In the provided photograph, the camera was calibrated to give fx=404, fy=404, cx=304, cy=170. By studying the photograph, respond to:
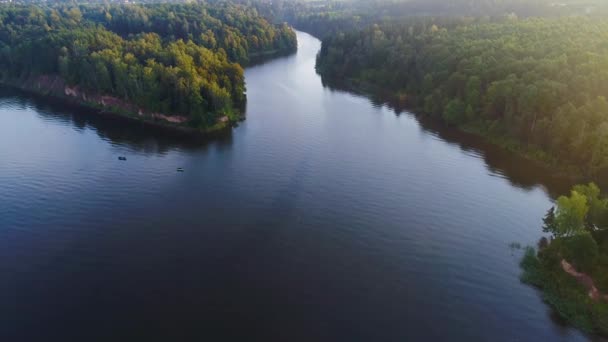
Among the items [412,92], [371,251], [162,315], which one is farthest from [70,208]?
[412,92]

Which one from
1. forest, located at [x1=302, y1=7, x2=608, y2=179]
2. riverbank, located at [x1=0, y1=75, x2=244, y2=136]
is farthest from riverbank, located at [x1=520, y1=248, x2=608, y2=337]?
riverbank, located at [x1=0, y1=75, x2=244, y2=136]

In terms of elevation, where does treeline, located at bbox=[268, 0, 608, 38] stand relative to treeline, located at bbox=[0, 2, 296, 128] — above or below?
above

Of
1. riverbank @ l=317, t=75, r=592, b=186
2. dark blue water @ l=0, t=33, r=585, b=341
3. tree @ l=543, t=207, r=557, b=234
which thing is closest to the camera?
dark blue water @ l=0, t=33, r=585, b=341

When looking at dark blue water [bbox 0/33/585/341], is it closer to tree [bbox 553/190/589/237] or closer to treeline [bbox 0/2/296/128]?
tree [bbox 553/190/589/237]

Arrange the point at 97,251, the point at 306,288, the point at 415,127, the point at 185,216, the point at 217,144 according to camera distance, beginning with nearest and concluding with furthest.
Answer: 1. the point at 306,288
2. the point at 97,251
3. the point at 185,216
4. the point at 217,144
5. the point at 415,127

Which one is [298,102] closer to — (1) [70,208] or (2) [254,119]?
(2) [254,119]
